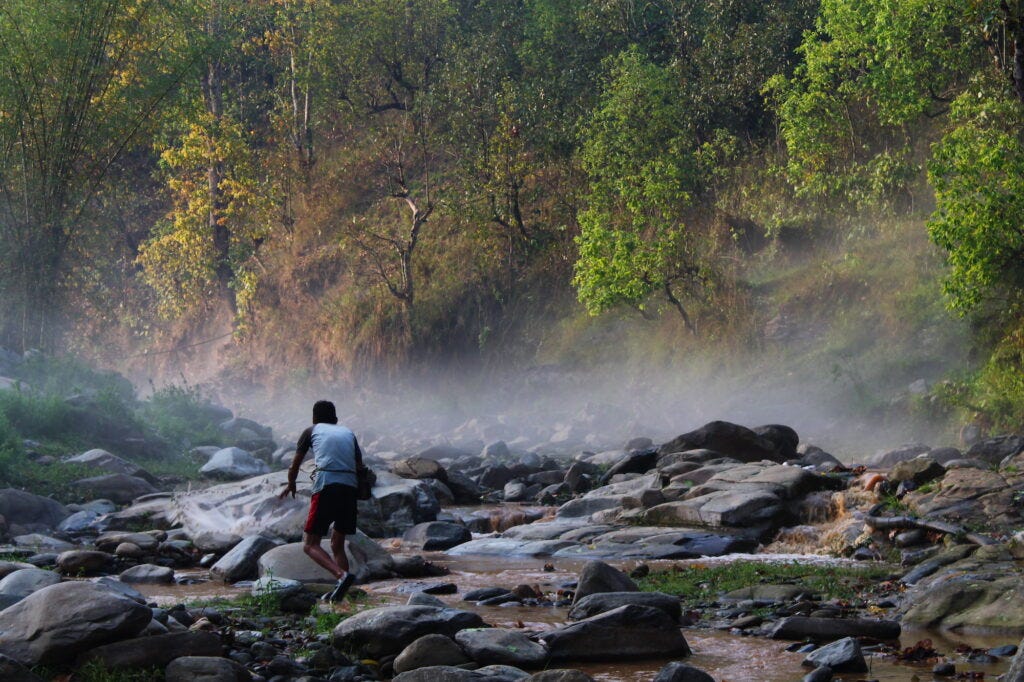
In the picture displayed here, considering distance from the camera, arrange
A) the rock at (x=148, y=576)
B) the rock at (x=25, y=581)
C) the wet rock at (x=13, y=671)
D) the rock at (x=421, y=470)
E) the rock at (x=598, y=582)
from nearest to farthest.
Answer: the wet rock at (x=13, y=671), the rock at (x=25, y=581), the rock at (x=598, y=582), the rock at (x=148, y=576), the rock at (x=421, y=470)

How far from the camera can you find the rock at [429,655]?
254 inches

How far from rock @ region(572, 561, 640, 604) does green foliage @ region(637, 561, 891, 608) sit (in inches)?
22.6

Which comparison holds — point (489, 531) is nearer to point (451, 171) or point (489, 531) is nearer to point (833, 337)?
point (833, 337)

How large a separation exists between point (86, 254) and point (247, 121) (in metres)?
10.9

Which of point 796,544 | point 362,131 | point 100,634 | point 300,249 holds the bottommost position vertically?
point 796,544

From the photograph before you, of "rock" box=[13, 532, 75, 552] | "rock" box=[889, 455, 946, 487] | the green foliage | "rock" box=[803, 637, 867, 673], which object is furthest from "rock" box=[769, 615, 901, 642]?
"rock" box=[13, 532, 75, 552]

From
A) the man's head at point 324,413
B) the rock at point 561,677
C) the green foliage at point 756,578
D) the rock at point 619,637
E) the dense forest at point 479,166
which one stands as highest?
the dense forest at point 479,166

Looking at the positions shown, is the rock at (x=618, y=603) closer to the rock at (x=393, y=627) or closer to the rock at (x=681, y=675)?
the rock at (x=393, y=627)

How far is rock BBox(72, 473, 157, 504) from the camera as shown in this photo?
51.9 feet

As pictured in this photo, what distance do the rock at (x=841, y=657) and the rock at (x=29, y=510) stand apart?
392 inches

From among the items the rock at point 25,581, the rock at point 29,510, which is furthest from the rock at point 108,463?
the rock at point 25,581

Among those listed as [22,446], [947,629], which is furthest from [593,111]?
[947,629]

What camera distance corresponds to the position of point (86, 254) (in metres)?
34.0

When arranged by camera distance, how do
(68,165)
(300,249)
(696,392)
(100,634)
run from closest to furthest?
(100,634) → (68,165) → (696,392) → (300,249)
